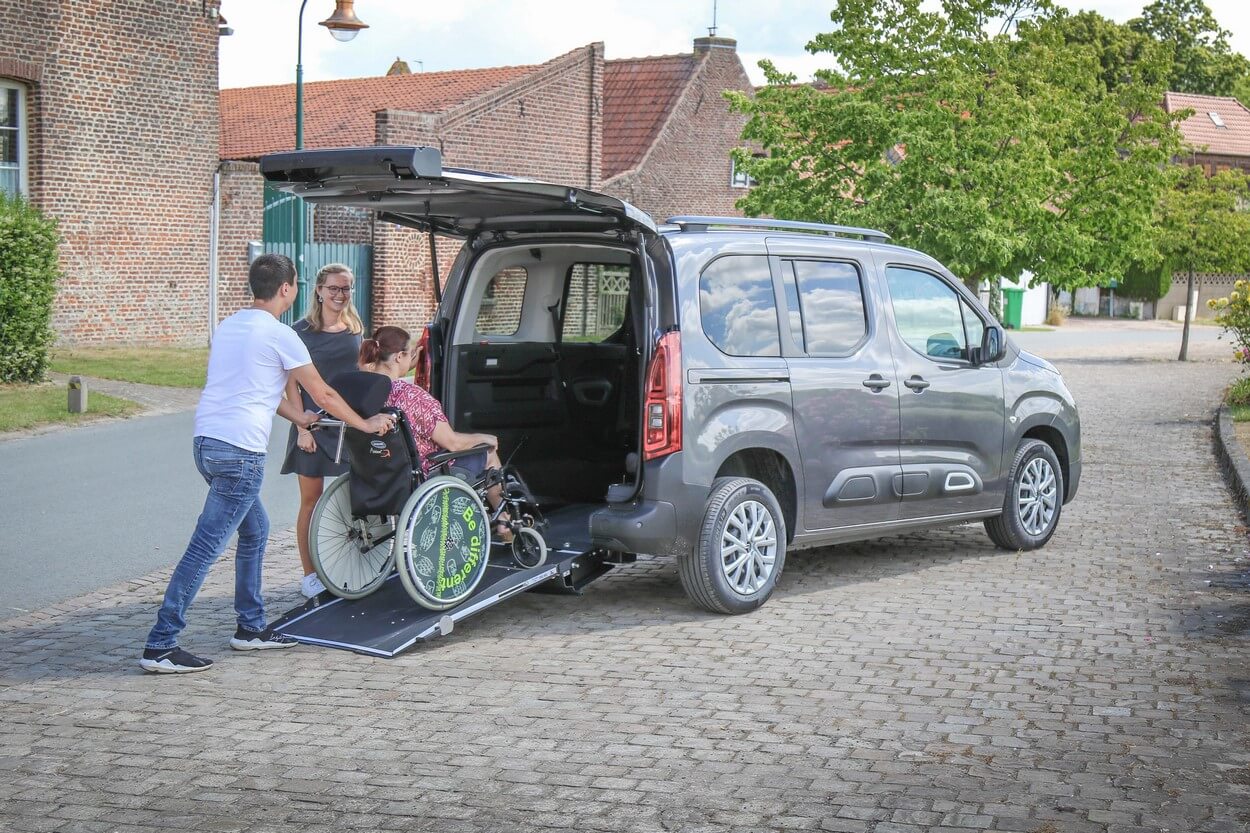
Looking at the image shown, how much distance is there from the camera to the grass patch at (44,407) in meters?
16.8

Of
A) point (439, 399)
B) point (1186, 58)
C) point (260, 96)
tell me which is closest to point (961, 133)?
point (439, 399)

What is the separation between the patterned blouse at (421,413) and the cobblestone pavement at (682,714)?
1.01m

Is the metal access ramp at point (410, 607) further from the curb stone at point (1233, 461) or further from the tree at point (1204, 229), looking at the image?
the tree at point (1204, 229)

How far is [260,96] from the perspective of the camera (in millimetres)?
45812

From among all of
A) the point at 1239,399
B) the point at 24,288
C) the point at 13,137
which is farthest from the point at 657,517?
the point at 13,137

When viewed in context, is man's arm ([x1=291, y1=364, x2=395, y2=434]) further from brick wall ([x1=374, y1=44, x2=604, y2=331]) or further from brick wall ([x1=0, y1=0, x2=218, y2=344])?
brick wall ([x1=374, y1=44, x2=604, y2=331])

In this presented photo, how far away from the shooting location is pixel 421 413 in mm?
8078

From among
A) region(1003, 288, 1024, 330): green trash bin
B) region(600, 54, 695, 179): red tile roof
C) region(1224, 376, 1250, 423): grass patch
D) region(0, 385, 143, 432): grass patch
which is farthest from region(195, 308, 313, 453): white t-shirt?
region(1003, 288, 1024, 330): green trash bin

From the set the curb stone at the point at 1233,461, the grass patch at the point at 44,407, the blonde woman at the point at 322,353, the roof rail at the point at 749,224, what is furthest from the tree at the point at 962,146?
the blonde woman at the point at 322,353

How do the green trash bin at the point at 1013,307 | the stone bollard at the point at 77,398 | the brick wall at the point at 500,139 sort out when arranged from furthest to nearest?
the green trash bin at the point at 1013,307 → the brick wall at the point at 500,139 → the stone bollard at the point at 77,398

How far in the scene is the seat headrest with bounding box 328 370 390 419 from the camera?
7664 millimetres

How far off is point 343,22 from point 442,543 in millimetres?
19041

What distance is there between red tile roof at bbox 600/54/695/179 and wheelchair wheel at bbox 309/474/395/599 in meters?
33.9

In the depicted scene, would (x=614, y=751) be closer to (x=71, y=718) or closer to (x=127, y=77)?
(x=71, y=718)
